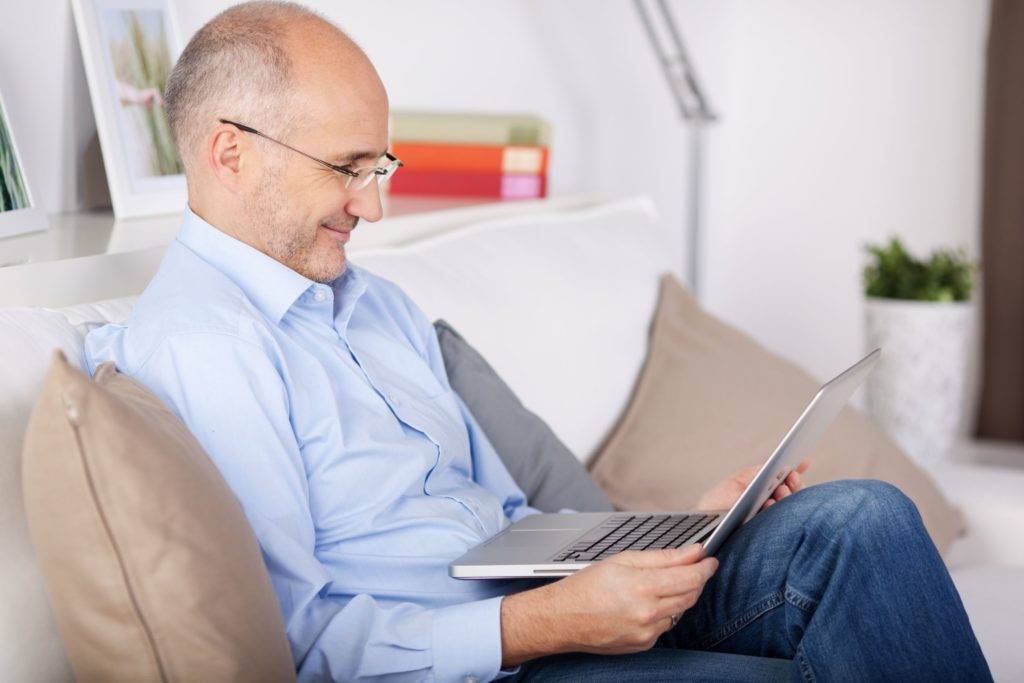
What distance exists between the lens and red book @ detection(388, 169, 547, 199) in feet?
8.52

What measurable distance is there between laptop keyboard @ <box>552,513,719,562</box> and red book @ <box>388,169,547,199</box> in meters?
1.26

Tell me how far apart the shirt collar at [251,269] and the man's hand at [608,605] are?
1.26 feet

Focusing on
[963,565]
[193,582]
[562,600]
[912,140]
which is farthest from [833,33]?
[193,582]

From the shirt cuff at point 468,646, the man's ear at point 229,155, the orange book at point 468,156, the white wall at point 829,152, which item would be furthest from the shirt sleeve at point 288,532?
the white wall at point 829,152

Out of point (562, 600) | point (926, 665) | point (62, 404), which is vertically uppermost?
point (62, 404)

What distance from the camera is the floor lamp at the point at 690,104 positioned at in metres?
3.06

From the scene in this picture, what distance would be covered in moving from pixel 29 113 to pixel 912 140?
290 cm

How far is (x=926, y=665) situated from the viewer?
1206 millimetres

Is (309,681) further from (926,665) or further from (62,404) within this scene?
(926,665)

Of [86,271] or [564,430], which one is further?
[564,430]

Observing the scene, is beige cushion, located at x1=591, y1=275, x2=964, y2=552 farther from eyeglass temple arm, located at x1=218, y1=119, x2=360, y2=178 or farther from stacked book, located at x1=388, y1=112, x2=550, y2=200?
eyeglass temple arm, located at x1=218, y1=119, x2=360, y2=178

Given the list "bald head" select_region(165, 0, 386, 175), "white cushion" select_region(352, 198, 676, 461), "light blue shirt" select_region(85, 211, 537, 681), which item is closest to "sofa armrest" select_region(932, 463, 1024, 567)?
"white cushion" select_region(352, 198, 676, 461)

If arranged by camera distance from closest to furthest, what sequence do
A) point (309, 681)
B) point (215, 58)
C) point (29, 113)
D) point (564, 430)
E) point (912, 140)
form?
point (309, 681), point (215, 58), point (29, 113), point (564, 430), point (912, 140)

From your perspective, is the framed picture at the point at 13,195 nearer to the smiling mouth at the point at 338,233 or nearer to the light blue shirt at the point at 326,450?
the light blue shirt at the point at 326,450
